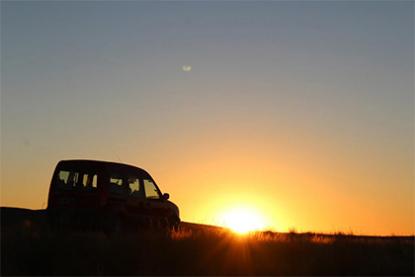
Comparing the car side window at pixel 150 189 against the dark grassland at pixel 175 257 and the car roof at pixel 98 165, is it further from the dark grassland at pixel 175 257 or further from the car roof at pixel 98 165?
the dark grassland at pixel 175 257

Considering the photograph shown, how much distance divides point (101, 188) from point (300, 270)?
19.9 ft

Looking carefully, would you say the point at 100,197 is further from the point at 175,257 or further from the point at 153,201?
the point at 175,257

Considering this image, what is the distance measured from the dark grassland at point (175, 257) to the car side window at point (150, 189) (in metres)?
3.74

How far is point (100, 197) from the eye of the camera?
18.0 m

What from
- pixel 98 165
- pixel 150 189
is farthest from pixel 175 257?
pixel 150 189

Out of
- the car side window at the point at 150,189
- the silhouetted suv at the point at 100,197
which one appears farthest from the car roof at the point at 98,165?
the car side window at the point at 150,189

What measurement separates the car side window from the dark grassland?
12.3ft

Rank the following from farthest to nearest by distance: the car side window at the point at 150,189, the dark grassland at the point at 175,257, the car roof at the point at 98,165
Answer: the car side window at the point at 150,189
the car roof at the point at 98,165
the dark grassland at the point at 175,257

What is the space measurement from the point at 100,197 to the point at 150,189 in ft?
6.44

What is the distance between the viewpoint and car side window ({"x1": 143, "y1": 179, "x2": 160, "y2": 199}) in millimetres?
19461

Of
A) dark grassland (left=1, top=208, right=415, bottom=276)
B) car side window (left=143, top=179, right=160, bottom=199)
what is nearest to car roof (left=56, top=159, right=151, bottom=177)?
car side window (left=143, top=179, right=160, bottom=199)

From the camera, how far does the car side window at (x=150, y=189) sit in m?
19.5

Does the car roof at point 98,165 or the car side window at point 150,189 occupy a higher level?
the car roof at point 98,165

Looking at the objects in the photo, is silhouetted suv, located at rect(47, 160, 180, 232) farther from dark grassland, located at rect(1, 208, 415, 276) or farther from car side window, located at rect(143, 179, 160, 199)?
dark grassland, located at rect(1, 208, 415, 276)
